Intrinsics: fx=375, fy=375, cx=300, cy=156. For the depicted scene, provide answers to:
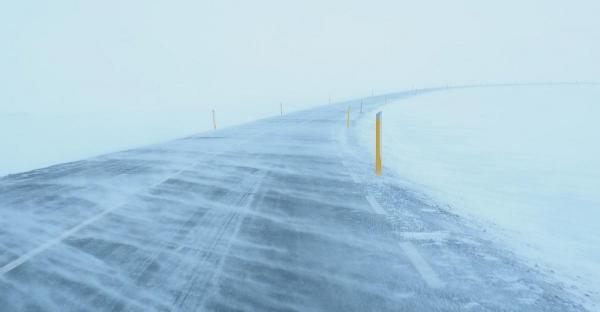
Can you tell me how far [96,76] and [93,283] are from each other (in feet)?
222

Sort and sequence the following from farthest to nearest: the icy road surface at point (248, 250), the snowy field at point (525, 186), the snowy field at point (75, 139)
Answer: the snowy field at point (75, 139), the snowy field at point (525, 186), the icy road surface at point (248, 250)

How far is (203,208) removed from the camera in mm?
6109

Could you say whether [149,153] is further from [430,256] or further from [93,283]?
[430,256]

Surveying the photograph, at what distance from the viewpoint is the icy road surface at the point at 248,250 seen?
3.50 m

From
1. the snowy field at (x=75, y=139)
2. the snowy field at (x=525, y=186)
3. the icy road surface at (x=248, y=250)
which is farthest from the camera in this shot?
the snowy field at (x=75, y=139)

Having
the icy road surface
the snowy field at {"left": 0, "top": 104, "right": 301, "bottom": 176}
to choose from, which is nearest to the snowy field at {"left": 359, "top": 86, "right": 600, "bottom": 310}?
the icy road surface

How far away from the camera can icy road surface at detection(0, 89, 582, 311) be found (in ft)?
11.5

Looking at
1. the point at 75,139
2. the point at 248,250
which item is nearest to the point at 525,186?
the point at 248,250

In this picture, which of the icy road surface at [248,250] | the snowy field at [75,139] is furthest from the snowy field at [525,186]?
the snowy field at [75,139]

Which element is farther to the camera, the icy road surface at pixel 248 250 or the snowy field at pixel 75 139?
the snowy field at pixel 75 139

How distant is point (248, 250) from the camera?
4516 millimetres

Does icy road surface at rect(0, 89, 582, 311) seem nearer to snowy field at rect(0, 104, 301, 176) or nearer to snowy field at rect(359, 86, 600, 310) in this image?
snowy field at rect(359, 86, 600, 310)

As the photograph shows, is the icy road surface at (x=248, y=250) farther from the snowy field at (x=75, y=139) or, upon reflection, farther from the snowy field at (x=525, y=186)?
the snowy field at (x=75, y=139)

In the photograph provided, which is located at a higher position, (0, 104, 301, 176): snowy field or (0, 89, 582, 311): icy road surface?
(0, 104, 301, 176): snowy field
